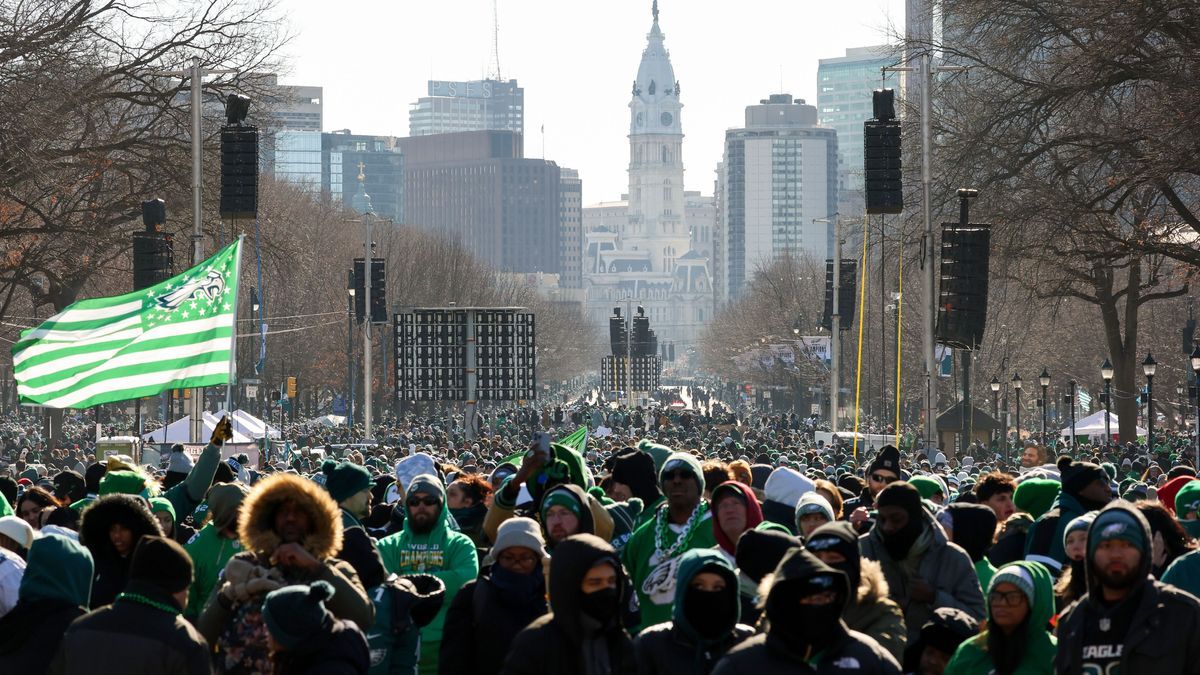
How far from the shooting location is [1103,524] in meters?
6.72

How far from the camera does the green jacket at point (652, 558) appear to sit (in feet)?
27.3

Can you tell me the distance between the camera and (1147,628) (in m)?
6.61

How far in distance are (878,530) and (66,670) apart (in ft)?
11.7

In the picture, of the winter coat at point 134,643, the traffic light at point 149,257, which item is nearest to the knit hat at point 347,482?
the winter coat at point 134,643

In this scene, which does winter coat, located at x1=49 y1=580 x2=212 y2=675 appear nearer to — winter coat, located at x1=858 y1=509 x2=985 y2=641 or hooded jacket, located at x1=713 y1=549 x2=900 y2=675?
hooded jacket, located at x1=713 y1=549 x2=900 y2=675

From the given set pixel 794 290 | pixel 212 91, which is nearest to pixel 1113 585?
pixel 212 91

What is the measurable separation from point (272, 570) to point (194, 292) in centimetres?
967

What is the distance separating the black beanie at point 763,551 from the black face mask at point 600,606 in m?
1.21

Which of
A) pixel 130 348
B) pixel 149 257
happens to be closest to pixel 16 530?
pixel 130 348

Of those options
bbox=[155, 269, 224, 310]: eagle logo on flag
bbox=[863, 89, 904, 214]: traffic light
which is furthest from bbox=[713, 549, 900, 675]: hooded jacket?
bbox=[863, 89, 904, 214]: traffic light

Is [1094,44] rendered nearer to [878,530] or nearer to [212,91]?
[212,91]

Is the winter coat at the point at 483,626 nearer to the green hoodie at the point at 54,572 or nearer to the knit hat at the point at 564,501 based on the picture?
the knit hat at the point at 564,501

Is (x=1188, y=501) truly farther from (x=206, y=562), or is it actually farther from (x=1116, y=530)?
(x=206, y=562)

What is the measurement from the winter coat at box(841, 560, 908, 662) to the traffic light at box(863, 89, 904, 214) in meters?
21.1
